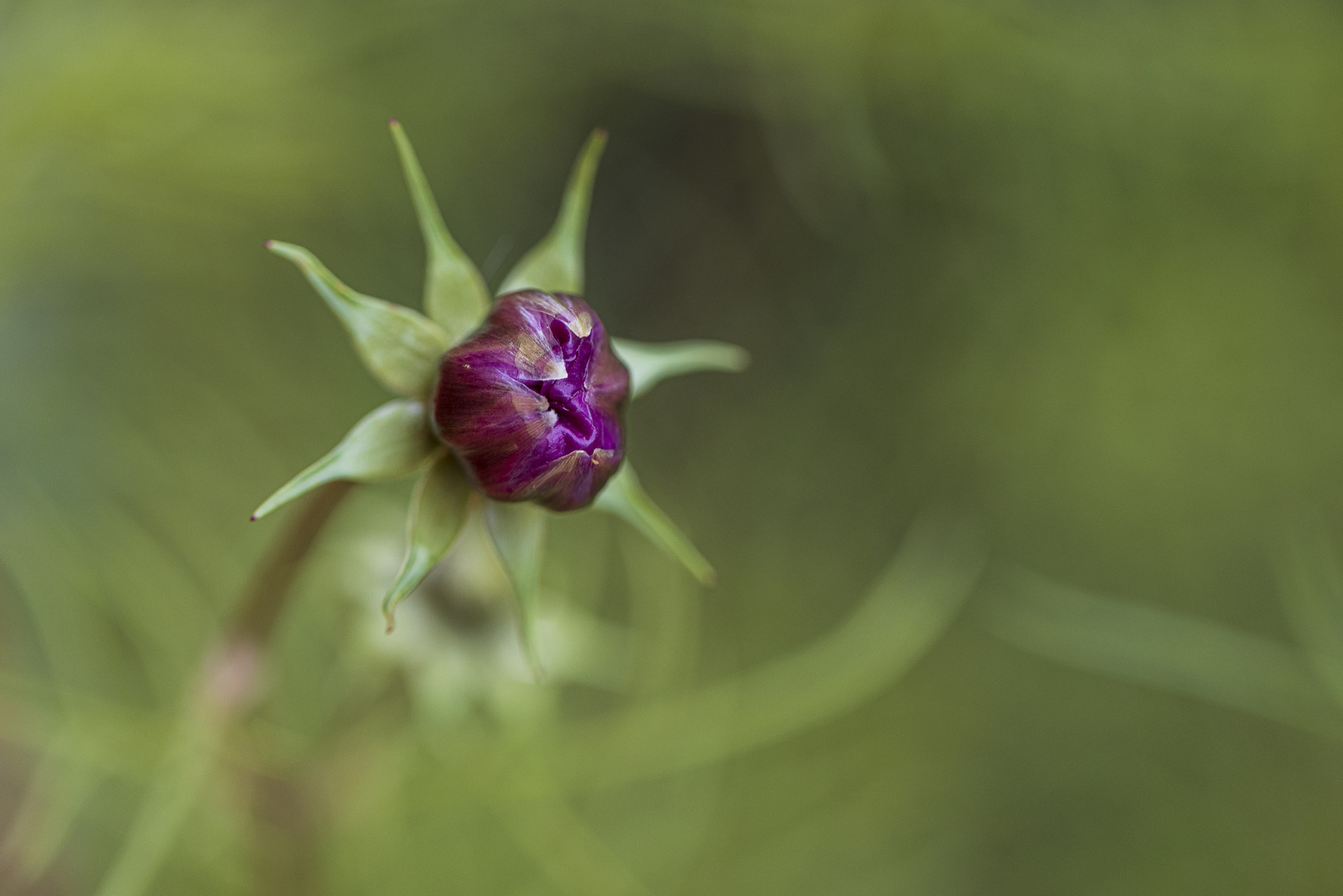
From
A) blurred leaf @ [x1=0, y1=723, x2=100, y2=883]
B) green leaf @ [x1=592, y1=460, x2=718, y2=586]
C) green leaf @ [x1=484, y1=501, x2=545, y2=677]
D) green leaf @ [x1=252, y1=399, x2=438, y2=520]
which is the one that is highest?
green leaf @ [x1=252, y1=399, x2=438, y2=520]

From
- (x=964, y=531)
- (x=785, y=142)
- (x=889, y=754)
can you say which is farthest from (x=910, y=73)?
(x=889, y=754)

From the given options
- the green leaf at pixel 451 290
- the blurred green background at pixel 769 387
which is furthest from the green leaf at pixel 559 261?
the blurred green background at pixel 769 387

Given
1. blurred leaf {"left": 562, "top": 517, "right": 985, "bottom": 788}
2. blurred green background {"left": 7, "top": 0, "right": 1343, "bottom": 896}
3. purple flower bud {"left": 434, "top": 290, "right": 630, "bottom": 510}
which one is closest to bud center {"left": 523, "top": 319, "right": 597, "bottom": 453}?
purple flower bud {"left": 434, "top": 290, "right": 630, "bottom": 510}

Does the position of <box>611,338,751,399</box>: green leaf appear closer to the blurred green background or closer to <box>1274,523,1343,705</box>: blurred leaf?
the blurred green background

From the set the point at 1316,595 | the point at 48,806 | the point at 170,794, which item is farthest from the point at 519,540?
the point at 1316,595

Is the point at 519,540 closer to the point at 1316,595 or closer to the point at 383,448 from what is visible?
the point at 383,448
